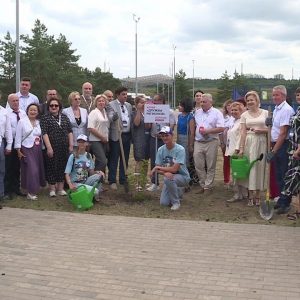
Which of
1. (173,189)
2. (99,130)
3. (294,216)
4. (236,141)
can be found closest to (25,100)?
(99,130)

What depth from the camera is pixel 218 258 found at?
5430 millimetres

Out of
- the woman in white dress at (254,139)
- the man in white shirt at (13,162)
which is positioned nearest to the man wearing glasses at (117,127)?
the man in white shirt at (13,162)

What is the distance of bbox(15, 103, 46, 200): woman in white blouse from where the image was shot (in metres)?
8.31

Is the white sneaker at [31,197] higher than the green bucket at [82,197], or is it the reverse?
the green bucket at [82,197]

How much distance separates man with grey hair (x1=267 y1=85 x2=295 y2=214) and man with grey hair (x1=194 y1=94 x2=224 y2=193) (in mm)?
1335

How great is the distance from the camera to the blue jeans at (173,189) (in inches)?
307

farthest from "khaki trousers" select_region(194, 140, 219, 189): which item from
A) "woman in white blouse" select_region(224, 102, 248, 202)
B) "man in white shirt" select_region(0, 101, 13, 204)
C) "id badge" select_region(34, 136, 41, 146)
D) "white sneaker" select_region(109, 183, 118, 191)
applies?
"man in white shirt" select_region(0, 101, 13, 204)

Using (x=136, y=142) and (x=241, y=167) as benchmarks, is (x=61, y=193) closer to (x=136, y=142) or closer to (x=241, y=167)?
(x=136, y=142)

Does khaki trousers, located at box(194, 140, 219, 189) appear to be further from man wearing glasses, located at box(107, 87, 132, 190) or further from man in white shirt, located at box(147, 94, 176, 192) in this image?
man wearing glasses, located at box(107, 87, 132, 190)

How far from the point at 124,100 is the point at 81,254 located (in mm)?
4379

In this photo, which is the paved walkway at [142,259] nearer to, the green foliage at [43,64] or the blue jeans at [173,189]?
the blue jeans at [173,189]

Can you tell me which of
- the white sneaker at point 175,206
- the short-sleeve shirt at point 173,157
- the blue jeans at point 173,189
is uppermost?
the short-sleeve shirt at point 173,157

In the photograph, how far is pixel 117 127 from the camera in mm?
9164

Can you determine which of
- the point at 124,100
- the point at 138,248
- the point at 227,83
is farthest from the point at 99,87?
the point at 138,248
